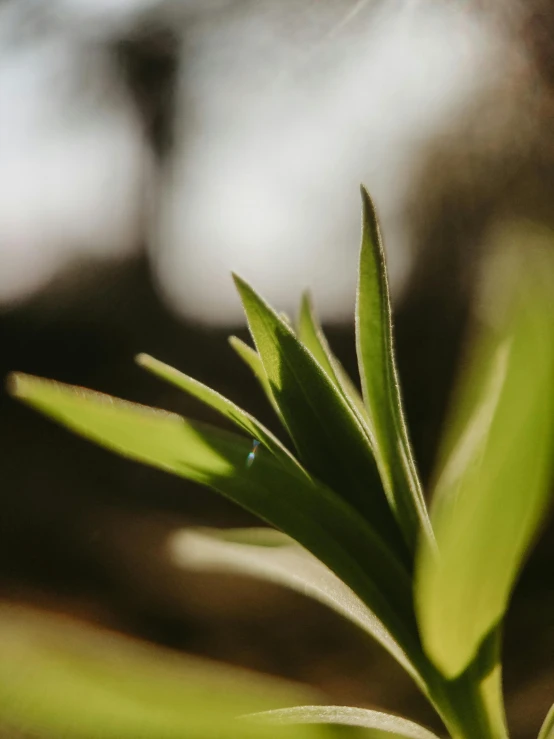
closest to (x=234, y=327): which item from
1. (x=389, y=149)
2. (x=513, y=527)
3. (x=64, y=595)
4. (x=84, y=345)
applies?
(x=84, y=345)

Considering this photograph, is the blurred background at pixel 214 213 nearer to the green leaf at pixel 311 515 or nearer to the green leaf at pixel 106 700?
the green leaf at pixel 311 515

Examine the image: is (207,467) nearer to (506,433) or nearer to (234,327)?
(506,433)

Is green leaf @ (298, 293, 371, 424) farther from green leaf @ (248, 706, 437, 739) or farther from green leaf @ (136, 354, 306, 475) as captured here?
green leaf @ (248, 706, 437, 739)

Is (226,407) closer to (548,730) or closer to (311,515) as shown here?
(311,515)

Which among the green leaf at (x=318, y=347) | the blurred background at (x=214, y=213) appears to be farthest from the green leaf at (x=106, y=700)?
the blurred background at (x=214, y=213)

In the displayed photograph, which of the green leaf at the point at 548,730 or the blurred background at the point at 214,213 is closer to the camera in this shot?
the green leaf at the point at 548,730
